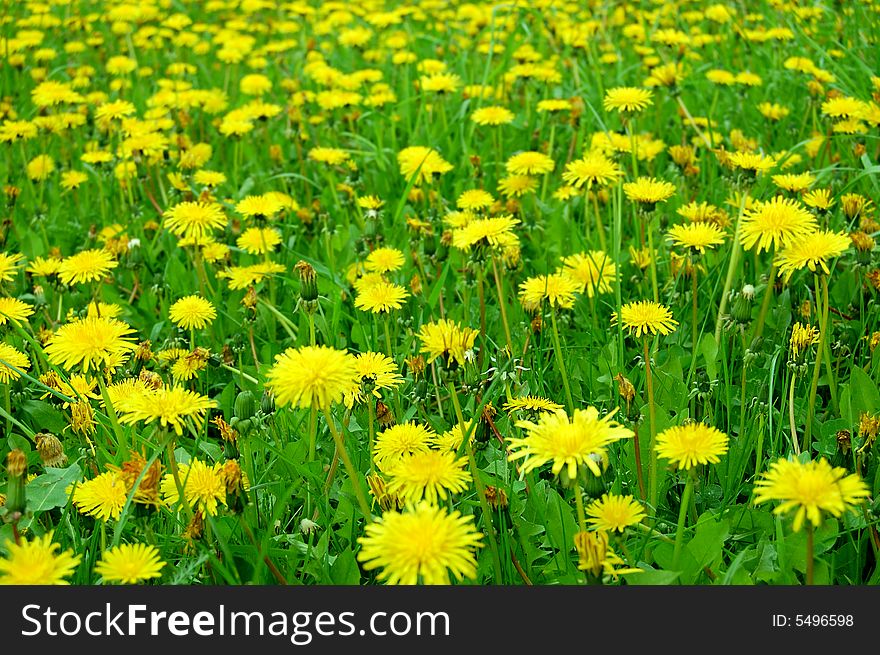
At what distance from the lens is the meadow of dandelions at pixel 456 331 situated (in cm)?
132

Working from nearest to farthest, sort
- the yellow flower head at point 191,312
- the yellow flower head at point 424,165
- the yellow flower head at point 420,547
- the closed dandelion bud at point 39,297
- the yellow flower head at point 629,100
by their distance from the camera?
the yellow flower head at point 420,547 → the yellow flower head at point 191,312 → the closed dandelion bud at point 39,297 → the yellow flower head at point 629,100 → the yellow flower head at point 424,165

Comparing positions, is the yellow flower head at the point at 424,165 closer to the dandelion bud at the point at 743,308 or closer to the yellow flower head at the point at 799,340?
the dandelion bud at the point at 743,308

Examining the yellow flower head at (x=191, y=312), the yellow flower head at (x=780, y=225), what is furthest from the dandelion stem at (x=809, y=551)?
the yellow flower head at (x=191, y=312)

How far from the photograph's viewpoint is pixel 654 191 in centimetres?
200

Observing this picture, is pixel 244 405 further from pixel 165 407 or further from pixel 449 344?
pixel 449 344

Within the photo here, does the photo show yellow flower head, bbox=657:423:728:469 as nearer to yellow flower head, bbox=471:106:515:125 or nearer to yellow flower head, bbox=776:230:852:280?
yellow flower head, bbox=776:230:852:280

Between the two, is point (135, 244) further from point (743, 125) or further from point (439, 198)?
point (743, 125)

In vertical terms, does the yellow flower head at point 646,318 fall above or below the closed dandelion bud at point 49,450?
above

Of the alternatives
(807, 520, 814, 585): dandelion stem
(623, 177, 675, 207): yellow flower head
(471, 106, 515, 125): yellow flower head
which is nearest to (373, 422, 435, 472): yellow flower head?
(807, 520, 814, 585): dandelion stem

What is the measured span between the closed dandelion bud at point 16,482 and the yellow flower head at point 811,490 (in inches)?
38.2

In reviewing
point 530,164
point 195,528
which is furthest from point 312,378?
point 530,164

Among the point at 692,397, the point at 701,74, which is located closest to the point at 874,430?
the point at 692,397

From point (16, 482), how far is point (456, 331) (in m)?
0.75

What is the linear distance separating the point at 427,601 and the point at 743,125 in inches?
101
